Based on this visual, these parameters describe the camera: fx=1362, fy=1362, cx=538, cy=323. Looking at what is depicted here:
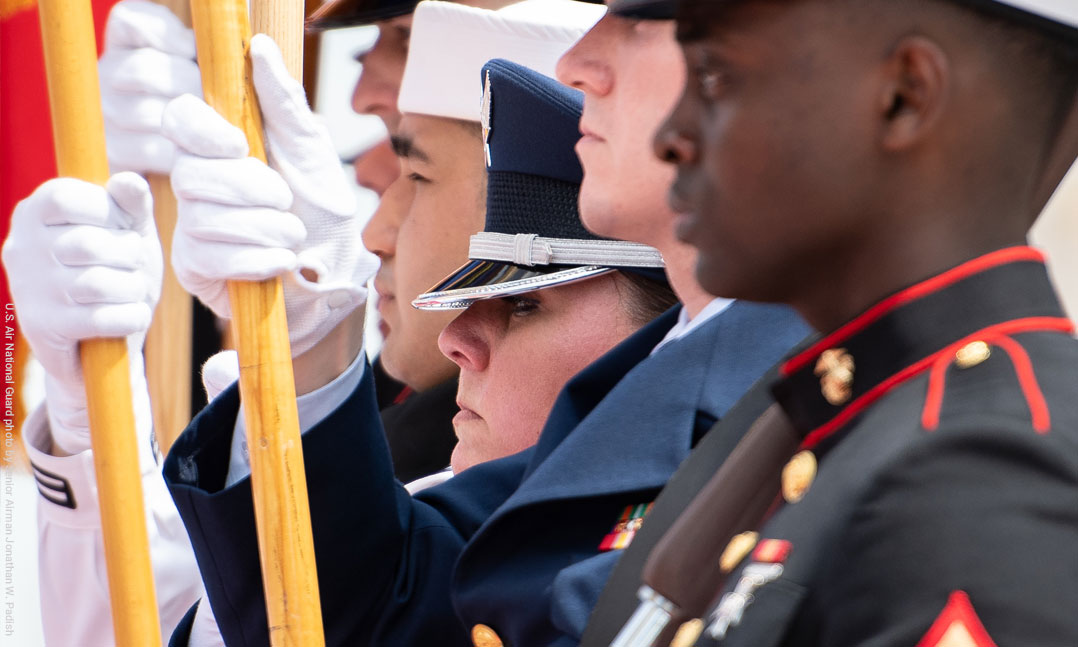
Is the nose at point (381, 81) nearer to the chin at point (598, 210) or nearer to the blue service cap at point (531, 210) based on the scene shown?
the blue service cap at point (531, 210)

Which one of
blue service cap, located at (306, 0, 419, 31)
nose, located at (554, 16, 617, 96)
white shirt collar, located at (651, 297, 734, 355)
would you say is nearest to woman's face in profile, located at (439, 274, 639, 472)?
white shirt collar, located at (651, 297, 734, 355)

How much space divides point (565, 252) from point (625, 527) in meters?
0.65

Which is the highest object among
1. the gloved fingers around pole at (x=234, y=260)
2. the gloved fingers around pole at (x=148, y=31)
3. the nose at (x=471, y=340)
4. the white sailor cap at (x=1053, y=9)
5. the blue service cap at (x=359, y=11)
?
the white sailor cap at (x=1053, y=9)

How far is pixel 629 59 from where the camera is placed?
1.62 meters

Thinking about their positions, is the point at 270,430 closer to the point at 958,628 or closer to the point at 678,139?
the point at 678,139

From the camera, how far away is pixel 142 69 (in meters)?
2.64

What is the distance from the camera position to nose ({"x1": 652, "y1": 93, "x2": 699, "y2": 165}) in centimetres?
114

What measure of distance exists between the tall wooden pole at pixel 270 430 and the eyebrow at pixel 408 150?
1001 millimetres

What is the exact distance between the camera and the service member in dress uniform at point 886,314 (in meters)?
0.91

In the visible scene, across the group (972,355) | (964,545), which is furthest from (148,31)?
(964,545)

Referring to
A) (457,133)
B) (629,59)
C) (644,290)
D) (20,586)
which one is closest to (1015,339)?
(629,59)

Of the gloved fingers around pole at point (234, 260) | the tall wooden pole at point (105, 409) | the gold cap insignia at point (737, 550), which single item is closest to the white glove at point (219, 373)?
the tall wooden pole at point (105, 409)

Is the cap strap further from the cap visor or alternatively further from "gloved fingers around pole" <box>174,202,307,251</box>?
"gloved fingers around pole" <box>174,202,307,251</box>

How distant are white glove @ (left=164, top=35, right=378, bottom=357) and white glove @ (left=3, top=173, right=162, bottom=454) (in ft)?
0.88
